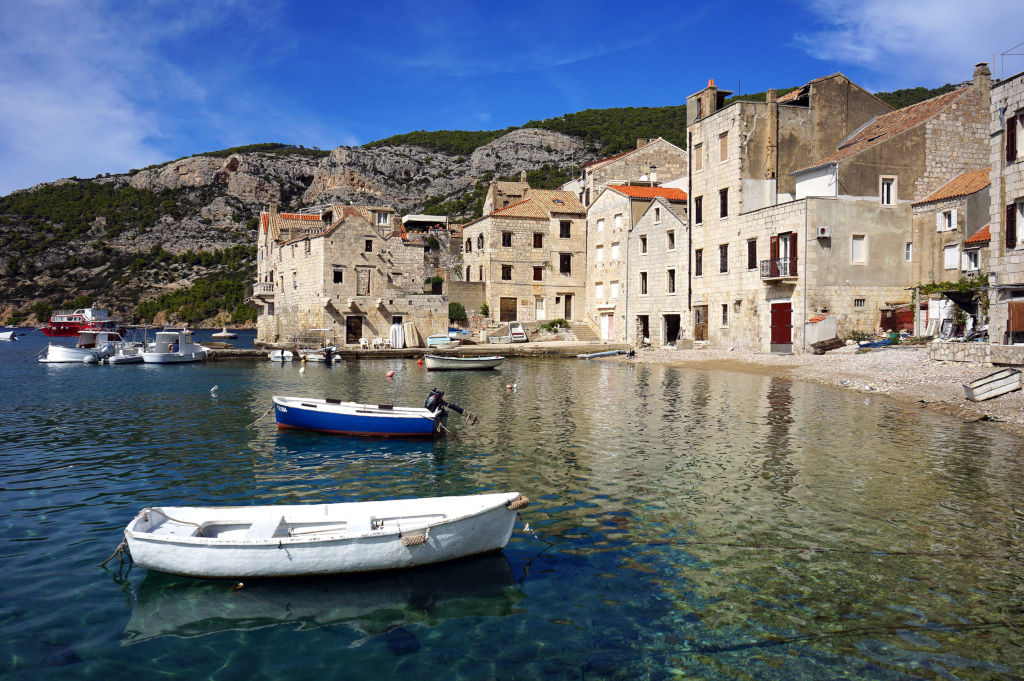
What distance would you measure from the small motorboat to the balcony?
78.9 feet

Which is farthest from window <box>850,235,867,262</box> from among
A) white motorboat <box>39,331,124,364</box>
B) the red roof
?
white motorboat <box>39,331,124,364</box>

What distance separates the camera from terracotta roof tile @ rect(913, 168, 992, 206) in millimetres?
31203

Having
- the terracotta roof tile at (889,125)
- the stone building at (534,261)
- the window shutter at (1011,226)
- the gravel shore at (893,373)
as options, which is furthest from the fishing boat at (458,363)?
the window shutter at (1011,226)

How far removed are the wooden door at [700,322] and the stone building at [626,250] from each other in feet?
6.01

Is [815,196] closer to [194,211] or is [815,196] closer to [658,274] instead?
[658,274]

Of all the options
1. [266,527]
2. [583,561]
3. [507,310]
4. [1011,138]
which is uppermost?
[1011,138]

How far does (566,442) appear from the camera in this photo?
16500 millimetres

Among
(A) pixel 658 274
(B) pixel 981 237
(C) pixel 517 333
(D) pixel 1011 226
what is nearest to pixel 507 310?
(C) pixel 517 333

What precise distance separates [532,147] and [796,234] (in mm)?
81770

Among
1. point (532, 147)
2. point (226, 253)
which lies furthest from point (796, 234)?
point (226, 253)

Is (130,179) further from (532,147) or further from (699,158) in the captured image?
(699,158)

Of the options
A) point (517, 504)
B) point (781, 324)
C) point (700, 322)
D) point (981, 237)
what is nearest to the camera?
point (517, 504)

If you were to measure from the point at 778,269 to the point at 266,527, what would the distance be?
32.7 m

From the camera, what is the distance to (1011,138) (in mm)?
21672
